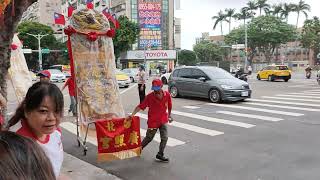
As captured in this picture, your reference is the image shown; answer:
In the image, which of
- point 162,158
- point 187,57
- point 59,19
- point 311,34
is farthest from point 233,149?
point 187,57

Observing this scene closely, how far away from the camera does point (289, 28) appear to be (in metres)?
59.9

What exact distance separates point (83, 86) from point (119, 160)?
5.11 ft

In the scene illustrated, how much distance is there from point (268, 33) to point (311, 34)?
8600 millimetres

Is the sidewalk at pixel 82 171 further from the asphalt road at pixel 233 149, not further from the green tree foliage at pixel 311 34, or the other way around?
the green tree foliage at pixel 311 34

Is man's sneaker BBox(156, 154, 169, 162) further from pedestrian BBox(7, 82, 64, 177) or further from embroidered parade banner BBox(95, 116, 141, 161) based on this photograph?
pedestrian BBox(7, 82, 64, 177)

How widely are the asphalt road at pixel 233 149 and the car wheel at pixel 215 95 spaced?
2.61 m

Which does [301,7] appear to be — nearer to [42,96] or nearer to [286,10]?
[286,10]

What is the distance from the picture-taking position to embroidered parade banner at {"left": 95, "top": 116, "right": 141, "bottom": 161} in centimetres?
661

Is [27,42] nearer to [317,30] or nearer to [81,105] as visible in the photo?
[317,30]

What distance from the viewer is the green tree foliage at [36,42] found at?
2688 inches

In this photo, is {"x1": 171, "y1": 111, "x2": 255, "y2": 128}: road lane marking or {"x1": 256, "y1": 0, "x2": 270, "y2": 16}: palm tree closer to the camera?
{"x1": 171, "y1": 111, "x2": 255, "y2": 128}: road lane marking

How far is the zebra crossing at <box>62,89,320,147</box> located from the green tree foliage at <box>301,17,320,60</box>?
51.5 m

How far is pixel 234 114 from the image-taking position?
1252 centimetres

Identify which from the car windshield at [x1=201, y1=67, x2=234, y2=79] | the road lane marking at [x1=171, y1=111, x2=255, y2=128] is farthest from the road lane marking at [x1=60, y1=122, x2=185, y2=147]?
the car windshield at [x1=201, y1=67, x2=234, y2=79]
